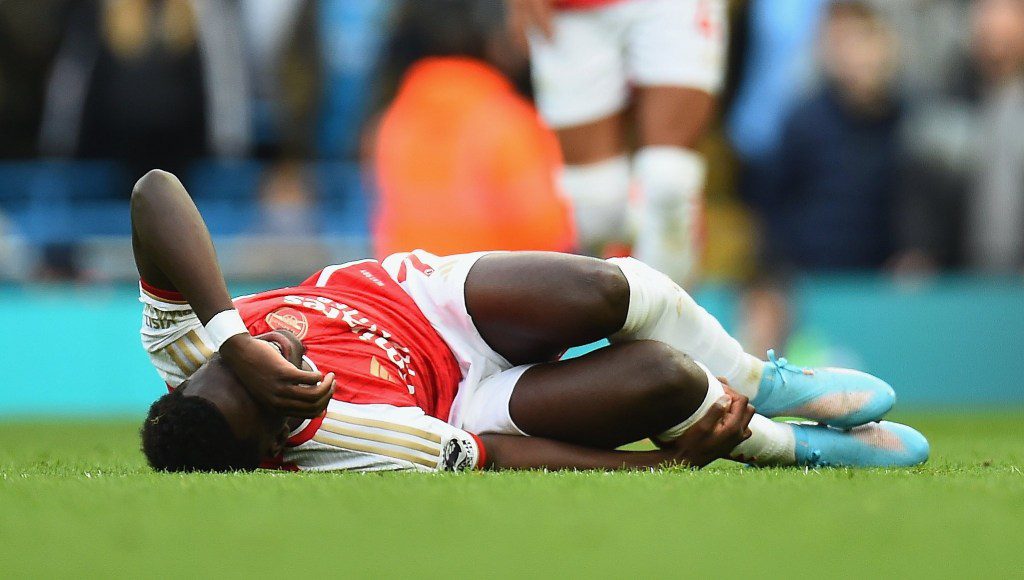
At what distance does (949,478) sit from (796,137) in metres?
5.78

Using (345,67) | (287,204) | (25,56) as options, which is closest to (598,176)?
(287,204)

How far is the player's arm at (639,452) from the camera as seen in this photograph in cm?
381

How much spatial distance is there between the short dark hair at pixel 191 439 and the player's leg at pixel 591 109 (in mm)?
2771

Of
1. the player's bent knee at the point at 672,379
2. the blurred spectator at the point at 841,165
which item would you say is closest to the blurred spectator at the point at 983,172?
the blurred spectator at the point at 841,165

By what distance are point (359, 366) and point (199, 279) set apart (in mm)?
472

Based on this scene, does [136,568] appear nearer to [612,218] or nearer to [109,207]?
[612,218]

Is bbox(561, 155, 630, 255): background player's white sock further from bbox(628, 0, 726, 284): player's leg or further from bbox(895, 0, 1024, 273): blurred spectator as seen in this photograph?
bbox(895, 0, 1024, 273): blurred spectator

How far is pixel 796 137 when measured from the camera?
30.3 feet

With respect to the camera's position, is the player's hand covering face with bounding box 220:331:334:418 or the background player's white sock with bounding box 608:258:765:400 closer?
the player's hand covering face with bounding box 220:331:334:418

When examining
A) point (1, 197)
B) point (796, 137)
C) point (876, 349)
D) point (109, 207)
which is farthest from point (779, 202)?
point (1, 197)

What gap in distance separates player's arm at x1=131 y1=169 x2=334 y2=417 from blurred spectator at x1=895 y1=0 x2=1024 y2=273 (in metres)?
6.30

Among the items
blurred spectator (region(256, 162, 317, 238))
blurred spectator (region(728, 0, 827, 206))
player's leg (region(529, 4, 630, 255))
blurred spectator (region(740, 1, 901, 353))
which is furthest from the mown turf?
blurred spectator (region(256, 162, 317, 238))

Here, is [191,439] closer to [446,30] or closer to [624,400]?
[624,400]

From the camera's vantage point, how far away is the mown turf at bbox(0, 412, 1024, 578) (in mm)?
2398
